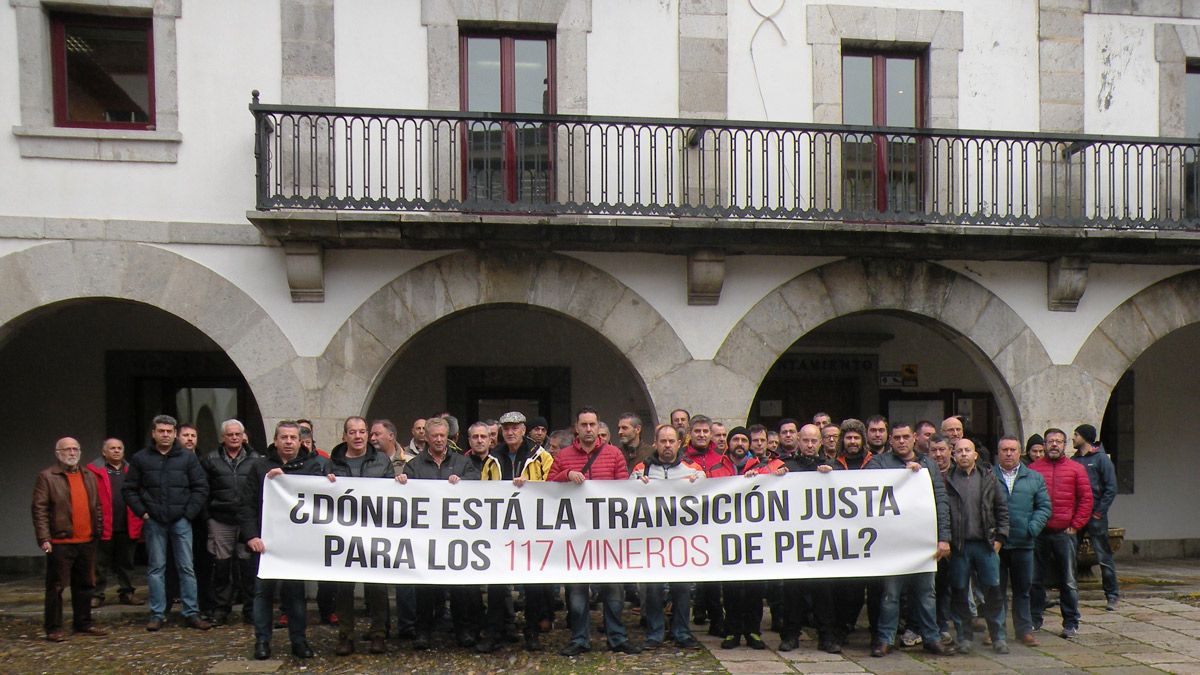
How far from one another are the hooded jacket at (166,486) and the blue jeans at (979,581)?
19.7ft

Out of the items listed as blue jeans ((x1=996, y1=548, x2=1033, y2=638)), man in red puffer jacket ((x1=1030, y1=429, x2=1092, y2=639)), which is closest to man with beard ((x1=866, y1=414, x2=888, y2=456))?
blue jeans ((x1=996, y1=548, x2=1033, y2=638))

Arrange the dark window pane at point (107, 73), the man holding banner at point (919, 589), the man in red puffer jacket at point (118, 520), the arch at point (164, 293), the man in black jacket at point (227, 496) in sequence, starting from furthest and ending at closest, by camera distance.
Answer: the dark window pane at point (107, 73) < the arch at point (164, 293) < the man in red puffer jacket at point (118, 520) < the man in black jacket at point (227, 496) < the man holding banner at point (919, 589)

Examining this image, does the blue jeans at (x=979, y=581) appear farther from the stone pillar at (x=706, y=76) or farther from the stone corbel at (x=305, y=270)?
the stone corbel at (x=305, y=270)

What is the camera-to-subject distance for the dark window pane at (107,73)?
31.5 ft

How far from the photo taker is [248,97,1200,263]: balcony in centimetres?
919

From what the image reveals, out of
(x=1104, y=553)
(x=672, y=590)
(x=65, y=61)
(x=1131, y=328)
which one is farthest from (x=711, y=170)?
(x=65, y=61)

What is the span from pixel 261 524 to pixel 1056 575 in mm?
6395

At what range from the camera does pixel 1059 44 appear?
1055 cm

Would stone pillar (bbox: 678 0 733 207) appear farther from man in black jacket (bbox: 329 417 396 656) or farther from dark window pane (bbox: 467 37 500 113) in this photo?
man in black jacket (bbox: 329 417 396 656)

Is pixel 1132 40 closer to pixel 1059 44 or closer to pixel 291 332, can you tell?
pixel 1059 44

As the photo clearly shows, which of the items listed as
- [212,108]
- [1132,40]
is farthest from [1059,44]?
[212,108]

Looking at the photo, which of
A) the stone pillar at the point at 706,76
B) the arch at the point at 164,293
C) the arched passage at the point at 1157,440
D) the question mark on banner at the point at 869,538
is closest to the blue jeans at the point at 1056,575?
the question mark on banner at the point at 869,538

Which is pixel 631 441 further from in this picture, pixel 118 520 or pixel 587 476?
pixel 118 520

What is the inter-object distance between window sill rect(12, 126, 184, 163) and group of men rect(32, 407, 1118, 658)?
116 inches
